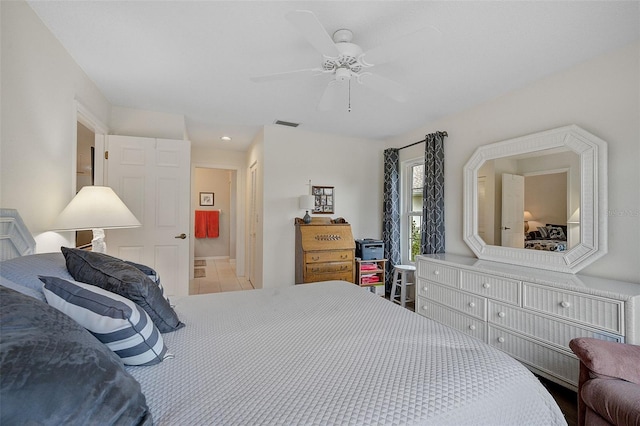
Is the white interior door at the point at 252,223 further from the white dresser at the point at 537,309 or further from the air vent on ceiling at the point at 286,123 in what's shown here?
the white dresser at the point at 537,309

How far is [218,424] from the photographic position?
0.73 meters

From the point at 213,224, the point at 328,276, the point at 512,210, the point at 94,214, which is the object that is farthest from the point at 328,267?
the point at 213,224

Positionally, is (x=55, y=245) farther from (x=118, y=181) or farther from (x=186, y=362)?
(x=186, y=362)

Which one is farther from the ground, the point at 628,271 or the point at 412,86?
the point at 412,86

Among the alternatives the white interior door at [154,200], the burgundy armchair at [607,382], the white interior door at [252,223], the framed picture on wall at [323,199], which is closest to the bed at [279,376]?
the burgundy armchair at [607,382]

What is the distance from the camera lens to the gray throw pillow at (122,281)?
1.14 m

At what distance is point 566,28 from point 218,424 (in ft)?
8.75

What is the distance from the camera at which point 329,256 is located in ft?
11.9

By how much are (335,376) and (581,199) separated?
2.35 m

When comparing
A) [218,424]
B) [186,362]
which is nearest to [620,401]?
[218,424]

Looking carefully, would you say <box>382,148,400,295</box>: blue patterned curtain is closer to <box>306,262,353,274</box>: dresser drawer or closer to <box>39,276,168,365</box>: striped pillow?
<box>306,262,353,274</box>: dresser drawer

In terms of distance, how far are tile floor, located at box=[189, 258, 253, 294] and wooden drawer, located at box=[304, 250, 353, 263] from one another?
1.60m

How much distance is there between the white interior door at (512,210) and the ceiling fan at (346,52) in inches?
56.5

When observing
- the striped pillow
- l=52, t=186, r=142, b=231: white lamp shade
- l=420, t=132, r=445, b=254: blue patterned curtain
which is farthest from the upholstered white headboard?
l=420, t=132, r=445, b=254: blue patterned curtain
